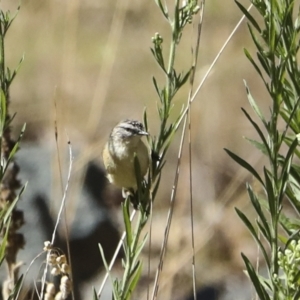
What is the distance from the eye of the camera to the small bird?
5.34 ft

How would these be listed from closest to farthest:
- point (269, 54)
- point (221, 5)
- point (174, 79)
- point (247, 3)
A: 1. point (269, 54)
2. point (174, 79)
3. point (247, 3)
4. point (221, 5)

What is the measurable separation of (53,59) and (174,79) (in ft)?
5.62

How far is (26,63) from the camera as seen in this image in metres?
2.50

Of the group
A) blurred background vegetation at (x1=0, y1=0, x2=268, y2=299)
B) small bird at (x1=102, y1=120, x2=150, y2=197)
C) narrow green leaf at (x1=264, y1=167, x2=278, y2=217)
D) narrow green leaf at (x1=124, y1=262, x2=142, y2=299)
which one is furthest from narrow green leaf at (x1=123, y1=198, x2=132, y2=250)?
blurred background vegetation at (x1=0, y1=0, x2=268, y2=299)

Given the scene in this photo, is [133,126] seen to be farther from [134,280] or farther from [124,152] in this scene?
[134,280]

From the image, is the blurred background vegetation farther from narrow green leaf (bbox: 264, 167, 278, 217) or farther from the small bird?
narrow green leaf (bbox: 264, 167, 278, 217)

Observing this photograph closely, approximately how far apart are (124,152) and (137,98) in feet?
2.46

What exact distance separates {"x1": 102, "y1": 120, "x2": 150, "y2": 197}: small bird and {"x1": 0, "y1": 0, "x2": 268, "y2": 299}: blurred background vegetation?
59 centimetres

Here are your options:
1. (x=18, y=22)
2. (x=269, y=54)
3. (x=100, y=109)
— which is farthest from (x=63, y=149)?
(x=269, y=54)

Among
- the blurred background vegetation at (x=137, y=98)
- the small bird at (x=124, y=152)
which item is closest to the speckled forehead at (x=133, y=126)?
the small bird at (x=124, y=152)

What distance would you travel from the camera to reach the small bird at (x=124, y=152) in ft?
5.34

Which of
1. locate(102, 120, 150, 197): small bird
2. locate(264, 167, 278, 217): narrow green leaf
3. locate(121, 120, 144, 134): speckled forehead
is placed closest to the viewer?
locate(264, 167, 278, 217): narrow green leaf

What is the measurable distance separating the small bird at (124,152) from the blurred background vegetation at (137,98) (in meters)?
0.59

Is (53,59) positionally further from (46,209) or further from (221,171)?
(221,171)
